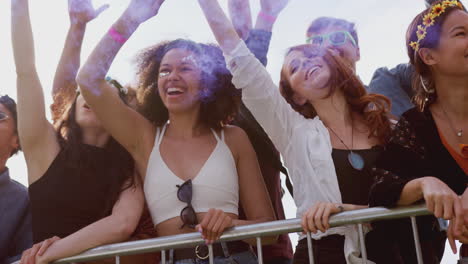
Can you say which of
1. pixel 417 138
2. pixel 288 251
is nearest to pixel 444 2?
pixel 417 138

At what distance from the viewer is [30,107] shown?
3.36 meters

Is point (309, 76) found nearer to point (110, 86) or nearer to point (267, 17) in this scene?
point (267, 17)

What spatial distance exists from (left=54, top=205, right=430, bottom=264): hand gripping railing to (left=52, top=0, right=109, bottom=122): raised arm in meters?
1.15

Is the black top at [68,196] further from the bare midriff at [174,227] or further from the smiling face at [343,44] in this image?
the smiling face at [343,44]

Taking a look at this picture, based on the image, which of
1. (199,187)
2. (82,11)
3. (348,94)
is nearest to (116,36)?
(82,11)

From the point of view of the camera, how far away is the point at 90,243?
2996 mm

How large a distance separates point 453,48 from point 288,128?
3.11ft

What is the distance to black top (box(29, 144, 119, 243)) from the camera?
10.4 feet

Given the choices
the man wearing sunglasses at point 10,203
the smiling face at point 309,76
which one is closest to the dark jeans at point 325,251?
the smiling face at point 309,76

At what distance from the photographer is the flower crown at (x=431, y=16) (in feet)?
10.2

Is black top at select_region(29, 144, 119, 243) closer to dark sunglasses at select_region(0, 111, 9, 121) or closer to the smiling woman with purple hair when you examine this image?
the smiling woman with purple hair

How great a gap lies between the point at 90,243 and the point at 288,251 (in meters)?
1.13

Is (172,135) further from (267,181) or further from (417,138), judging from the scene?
(417,138)

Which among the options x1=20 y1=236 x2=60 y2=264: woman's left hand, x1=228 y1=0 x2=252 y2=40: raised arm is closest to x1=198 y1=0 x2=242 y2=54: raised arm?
x1=228 y1=0 x2=252 y2=40: raised arm
